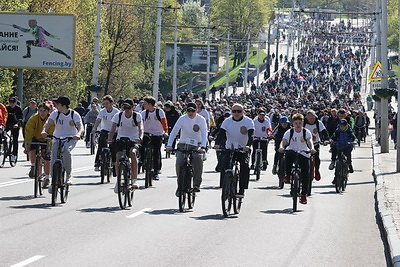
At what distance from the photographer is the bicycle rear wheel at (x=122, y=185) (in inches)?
685

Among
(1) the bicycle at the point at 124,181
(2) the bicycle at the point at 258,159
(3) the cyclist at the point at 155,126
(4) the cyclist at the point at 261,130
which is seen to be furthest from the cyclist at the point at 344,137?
(1) the bicycle at the point at 124,181

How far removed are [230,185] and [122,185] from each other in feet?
5.97

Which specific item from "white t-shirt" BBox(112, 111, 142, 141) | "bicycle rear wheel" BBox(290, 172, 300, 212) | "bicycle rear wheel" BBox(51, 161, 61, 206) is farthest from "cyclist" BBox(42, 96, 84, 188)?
"bicycle rear wheel" BBox(290, 172, 300, 212)

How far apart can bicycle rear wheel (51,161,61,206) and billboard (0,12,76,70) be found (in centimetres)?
3525

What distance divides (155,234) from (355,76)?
118329 millimetres

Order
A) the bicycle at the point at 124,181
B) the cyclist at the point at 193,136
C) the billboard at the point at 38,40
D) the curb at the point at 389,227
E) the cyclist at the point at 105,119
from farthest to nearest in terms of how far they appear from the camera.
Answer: the billboard at the point at 38,40 < the cyclist at the point at 105,119 < the cyclist at the point at 193,136 < the bicycle at the point at 124,181 < the curb at the point at 389,227

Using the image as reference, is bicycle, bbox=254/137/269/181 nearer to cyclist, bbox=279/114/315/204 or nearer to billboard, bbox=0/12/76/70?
cyclist, bbox=279/114/315/204

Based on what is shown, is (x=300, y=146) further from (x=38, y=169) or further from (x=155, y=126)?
(x=38, y=169)

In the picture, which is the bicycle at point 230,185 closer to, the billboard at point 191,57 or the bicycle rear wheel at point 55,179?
the bicycle rear wheel at point 55,179

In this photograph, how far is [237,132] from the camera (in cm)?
1733

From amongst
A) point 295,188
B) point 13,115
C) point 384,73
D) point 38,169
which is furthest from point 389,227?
point 384,73

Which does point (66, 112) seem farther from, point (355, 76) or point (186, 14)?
point (186, 14)

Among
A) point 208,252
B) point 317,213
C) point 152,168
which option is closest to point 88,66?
point 152,168

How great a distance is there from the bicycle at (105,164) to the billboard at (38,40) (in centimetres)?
2951
